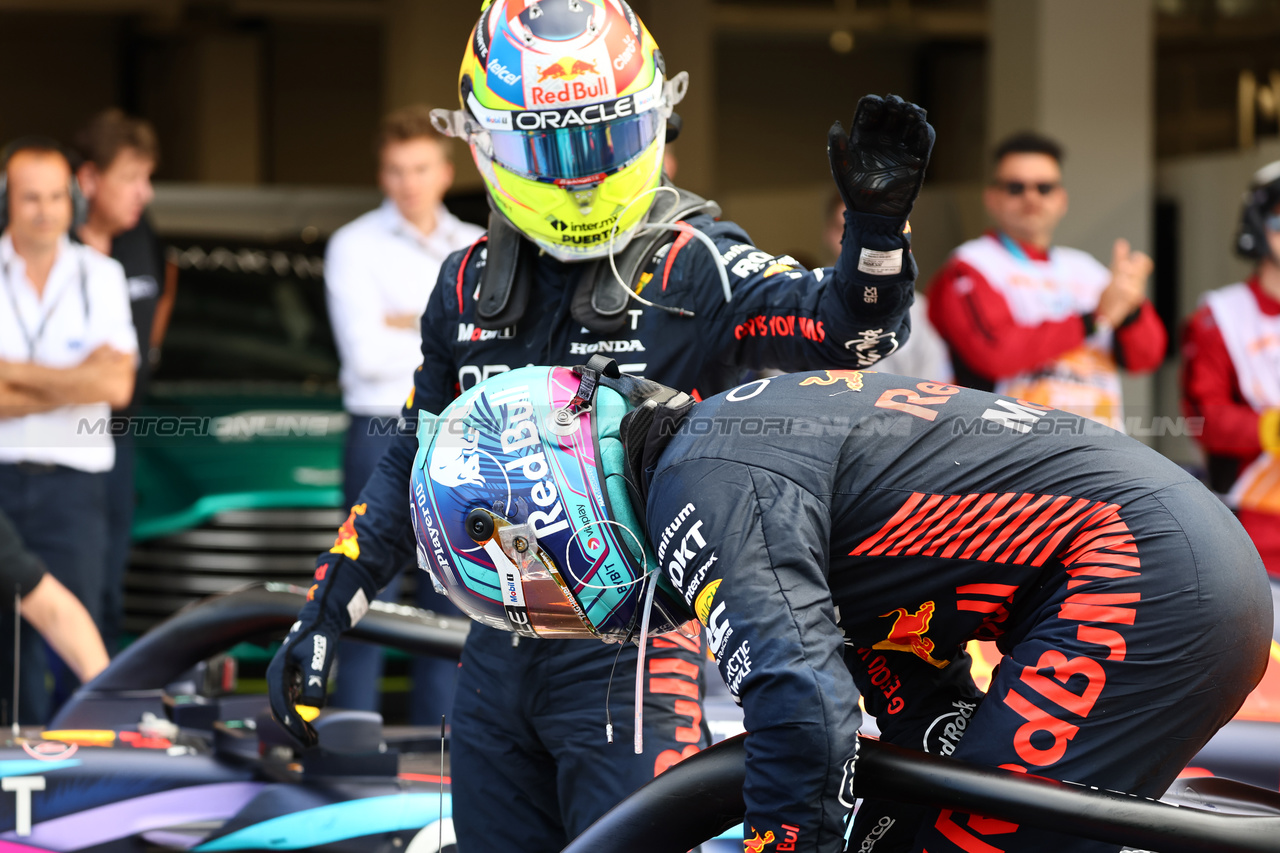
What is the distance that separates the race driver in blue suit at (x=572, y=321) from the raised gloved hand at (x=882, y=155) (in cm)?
25

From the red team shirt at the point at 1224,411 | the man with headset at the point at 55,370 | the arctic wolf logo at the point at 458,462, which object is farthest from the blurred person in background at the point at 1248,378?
the man with headset at the point at 55,370

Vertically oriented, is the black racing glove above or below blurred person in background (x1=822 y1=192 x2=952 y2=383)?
below

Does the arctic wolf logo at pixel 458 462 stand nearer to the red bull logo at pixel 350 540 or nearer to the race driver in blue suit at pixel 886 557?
the race driver in blue suit at pixel 886 557

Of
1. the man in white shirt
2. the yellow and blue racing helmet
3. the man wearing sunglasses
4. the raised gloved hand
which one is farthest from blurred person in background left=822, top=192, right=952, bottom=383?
the raised gloved hand

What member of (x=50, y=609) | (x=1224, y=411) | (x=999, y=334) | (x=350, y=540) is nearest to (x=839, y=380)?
(x=350, y=540)

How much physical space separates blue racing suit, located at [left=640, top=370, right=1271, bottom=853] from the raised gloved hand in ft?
0.91

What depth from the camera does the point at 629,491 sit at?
6.07ft

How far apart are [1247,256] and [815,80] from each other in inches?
419

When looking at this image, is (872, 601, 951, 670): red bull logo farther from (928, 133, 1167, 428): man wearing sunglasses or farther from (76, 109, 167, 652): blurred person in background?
(76, 109, 167, 652): blurred person in background

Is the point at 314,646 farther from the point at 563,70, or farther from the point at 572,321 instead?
the point at 563,70

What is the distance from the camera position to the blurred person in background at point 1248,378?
4.62 m

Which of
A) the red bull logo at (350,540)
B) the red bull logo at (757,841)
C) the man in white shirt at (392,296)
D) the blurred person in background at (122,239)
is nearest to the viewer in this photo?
the red bull logo at (757,841)

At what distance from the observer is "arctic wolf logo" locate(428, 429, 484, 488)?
1890mm

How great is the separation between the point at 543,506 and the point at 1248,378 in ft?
11.8
